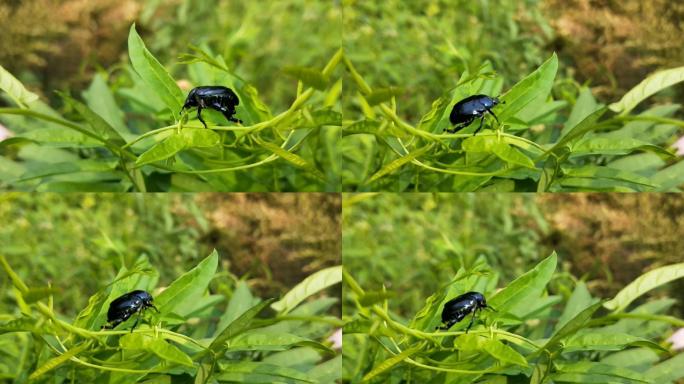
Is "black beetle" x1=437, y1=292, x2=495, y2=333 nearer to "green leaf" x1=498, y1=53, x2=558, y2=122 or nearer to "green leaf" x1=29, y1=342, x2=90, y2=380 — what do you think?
"green leaf" x1=498, y1=53, x2=558, y2=122

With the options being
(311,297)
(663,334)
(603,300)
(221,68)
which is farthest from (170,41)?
(663,334)

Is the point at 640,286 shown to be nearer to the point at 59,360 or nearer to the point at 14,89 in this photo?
the point at 59,360

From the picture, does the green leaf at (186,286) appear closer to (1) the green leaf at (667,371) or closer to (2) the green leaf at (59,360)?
(2) the green leaf at (59,360)

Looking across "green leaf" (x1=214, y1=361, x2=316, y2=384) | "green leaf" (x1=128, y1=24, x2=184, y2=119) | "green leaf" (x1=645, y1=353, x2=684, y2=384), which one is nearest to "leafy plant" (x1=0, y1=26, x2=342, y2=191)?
"green leaf" (x1=128, y1=24, x2=184, y2=119)

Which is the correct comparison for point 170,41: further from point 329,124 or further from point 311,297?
point 311,297

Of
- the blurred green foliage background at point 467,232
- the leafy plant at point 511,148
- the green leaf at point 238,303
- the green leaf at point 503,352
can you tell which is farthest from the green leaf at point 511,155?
the green leaf at point 238,303

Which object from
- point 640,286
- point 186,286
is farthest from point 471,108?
point 186,286
